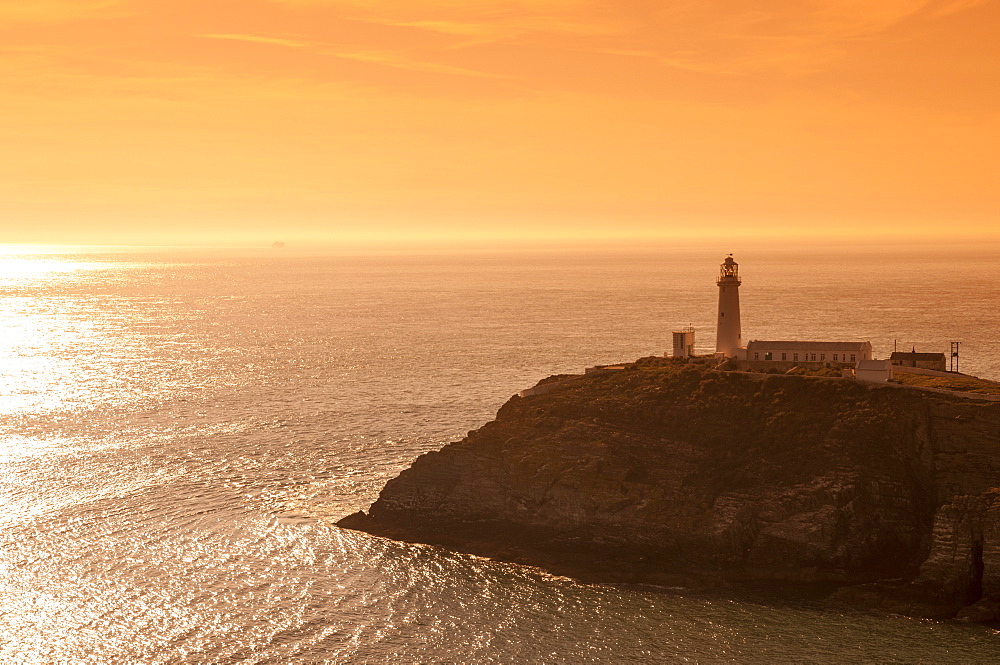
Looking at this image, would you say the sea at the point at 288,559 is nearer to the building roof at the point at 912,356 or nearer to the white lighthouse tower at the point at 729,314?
the white lighthouse tower at the point at 729,314

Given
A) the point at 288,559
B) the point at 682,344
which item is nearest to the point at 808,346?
the point at 682,344

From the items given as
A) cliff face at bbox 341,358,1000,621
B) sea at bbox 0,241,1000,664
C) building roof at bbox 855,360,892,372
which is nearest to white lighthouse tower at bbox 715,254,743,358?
cliff face at bbox 341,358,1000,621

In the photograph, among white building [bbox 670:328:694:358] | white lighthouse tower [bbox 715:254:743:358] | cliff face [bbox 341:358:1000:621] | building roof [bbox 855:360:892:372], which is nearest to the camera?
cliff face [bbox 341:358:1000:621]

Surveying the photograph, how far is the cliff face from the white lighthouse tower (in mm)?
9402

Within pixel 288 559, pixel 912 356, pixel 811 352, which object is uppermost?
pixel 811 352

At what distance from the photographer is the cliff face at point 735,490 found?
166ft

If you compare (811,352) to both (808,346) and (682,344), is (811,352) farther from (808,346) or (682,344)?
(682,344)

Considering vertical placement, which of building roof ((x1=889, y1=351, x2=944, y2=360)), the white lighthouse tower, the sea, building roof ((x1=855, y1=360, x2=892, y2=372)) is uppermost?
the white lighthouse tower

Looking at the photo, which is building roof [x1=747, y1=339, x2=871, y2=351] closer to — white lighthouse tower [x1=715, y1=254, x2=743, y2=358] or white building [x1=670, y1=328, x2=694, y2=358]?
white lighthouse tower [x1=715, y1=254, x2=743, y2=358]

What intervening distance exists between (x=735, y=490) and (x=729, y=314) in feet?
73.5

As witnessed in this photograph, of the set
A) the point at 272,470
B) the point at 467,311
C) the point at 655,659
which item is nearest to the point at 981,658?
the point at 655,659

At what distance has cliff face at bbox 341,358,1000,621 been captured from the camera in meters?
50.6

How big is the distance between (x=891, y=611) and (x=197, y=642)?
30954 mm

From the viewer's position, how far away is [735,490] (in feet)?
180
